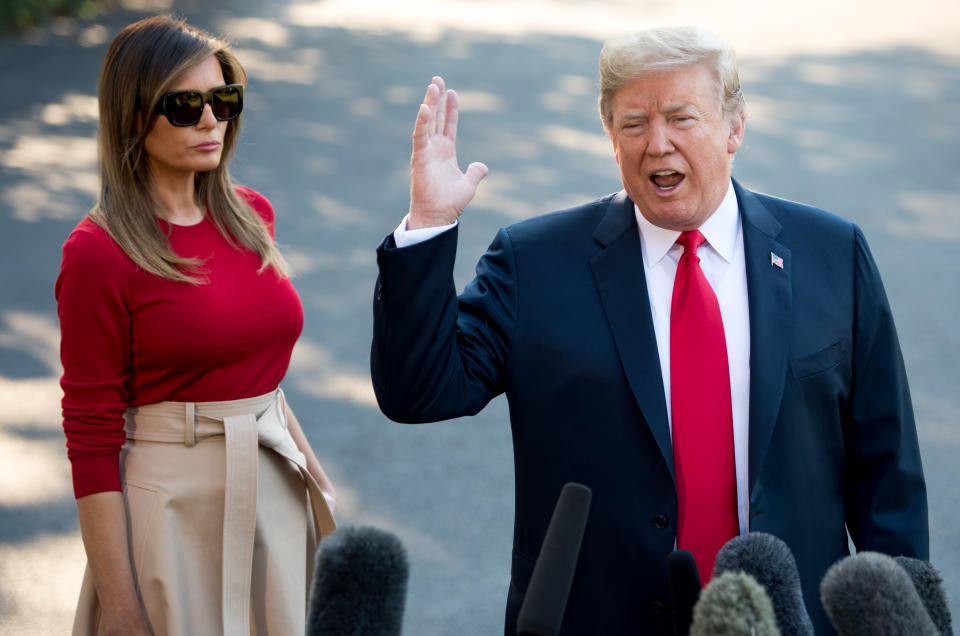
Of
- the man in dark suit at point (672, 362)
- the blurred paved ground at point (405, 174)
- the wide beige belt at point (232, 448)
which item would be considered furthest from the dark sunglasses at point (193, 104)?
the blurred paved ground at point (405, 174)

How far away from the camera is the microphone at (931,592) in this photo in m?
1.24

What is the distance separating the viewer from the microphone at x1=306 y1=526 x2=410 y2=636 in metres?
1.12

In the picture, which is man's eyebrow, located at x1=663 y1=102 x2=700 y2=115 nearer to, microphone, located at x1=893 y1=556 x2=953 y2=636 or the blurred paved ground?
microphone, located at x1=893 y1=556 x2=953 y2=636

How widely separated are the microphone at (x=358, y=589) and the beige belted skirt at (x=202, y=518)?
4.83 feet

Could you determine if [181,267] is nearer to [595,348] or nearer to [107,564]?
[107,564]

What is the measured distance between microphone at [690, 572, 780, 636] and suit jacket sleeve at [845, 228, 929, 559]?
1163mm

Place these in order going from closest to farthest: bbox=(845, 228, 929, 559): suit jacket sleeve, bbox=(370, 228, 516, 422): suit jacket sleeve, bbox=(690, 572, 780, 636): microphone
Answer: bbox=(690, 572, 780, 636): microphone
bbox=(370, 228, 516, 422): suit jacket sleeve
bbox=(845, 228, 929, 559): suit jacket sleeve

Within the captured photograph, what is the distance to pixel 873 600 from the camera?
111 cm

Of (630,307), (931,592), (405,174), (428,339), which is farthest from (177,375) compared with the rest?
(405,174)

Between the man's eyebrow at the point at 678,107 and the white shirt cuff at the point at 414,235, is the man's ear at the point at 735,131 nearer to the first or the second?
the man's eyebrow at the point at 678,107

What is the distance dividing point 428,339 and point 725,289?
62 cm

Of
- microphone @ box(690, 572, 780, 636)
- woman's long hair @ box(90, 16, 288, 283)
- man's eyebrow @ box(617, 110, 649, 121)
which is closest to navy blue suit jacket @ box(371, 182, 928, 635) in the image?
man's eyebrow @ box(617, 110, 649, 121)

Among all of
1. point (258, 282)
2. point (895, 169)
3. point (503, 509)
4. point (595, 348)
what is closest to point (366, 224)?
point (503, 509)

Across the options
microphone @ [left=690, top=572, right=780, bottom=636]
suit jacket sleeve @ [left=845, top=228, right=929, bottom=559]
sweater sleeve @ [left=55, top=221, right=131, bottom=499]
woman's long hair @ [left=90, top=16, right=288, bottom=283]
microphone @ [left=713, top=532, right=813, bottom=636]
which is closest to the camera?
microphone @ [left=690, top=572, right=780, bottom=636]
